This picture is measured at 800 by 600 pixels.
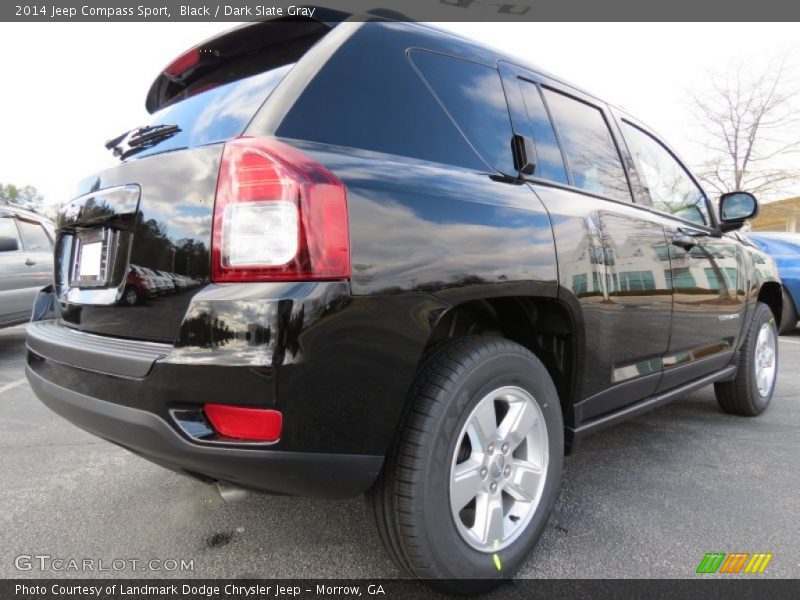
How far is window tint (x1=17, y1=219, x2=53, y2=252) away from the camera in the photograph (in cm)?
614

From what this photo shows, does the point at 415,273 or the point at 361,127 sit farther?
the point at 361,127

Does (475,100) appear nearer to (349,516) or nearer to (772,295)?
(349,516)

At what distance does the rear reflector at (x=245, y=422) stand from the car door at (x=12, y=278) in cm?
554

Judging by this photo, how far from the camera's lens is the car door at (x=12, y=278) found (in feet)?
18.6

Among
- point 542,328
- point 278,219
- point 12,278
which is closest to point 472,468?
point 542,328

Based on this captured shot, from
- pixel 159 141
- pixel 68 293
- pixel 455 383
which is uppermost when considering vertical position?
pixel 159 141

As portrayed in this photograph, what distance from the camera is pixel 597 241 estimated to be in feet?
7.05

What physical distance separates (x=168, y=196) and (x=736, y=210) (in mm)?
3371

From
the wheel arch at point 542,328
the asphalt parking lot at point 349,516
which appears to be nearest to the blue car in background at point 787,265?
the asphalt parking lot at point 349,516

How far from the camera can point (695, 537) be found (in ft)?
6.88

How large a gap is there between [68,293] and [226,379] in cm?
102

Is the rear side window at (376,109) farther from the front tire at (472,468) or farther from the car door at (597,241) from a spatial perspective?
the front tire at (472,468)

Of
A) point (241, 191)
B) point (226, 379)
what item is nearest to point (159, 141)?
point (241, 191)

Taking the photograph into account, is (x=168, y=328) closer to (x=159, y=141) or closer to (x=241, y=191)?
(x=241, y=191)
